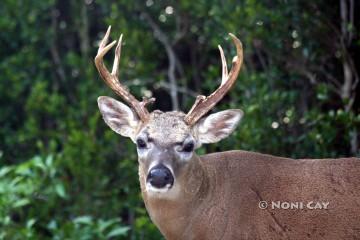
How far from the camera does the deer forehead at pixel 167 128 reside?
5281 millimetres

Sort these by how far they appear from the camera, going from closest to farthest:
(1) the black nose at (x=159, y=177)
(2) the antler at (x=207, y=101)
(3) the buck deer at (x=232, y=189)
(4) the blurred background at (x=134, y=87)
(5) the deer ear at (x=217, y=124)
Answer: (1) the black nose at (x=159, y=177)
(3) the buck deer at (x=232, y=189)
(2) the antler at (x=207, y=101)
(5) the deer ear at (x=217, y=124)
(4) the blurred background at (x=134, y=87)

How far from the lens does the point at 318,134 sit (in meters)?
6.75

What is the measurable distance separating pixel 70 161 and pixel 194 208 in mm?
3399

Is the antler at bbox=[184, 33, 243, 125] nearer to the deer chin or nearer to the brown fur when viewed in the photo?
the brown fur

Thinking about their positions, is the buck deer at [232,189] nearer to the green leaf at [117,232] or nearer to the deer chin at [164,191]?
the deer chin at [164,191]

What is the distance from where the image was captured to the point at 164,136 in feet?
17.3

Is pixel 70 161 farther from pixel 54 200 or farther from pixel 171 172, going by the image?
pixel 171 172

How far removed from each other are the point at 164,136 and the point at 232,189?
2.04ft

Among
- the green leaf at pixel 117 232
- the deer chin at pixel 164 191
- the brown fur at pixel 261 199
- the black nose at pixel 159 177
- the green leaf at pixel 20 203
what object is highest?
the black nose at pixel 159 177

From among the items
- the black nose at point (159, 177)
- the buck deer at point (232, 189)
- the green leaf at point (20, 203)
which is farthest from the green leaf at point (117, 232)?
the black nose at point (159, 177)

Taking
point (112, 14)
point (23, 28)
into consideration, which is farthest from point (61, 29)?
point (112, 14)

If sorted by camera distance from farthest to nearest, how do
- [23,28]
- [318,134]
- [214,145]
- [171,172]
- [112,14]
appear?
1. [23,28]
2. [112,14]
3. [214,145]
4. [318,134]
5. [171,172]

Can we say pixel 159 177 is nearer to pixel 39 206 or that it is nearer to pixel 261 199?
pixel 261 199

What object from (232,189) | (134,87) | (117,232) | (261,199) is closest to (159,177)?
(232,189)
